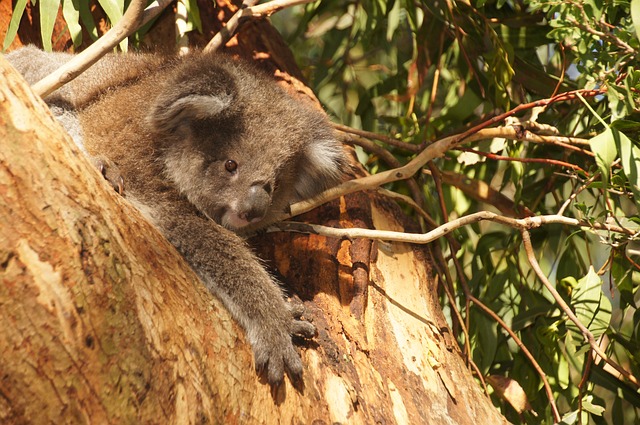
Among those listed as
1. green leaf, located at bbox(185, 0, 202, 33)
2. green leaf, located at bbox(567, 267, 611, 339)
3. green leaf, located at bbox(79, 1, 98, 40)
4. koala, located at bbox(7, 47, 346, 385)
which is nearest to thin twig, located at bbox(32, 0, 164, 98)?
koala, located at bbox(7, 47, 346, 385)

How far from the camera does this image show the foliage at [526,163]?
9.34 ft

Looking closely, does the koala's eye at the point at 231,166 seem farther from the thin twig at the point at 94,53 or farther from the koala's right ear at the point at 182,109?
the thin twig at the point at 94,53

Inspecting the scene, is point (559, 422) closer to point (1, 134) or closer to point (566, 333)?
→ point (566, 333)

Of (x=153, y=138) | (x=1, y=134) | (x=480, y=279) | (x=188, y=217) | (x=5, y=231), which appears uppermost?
(x=1, y=134)

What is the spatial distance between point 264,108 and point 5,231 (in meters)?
1.49

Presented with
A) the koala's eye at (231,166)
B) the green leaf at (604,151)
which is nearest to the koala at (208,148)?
the koala's eye at (231,166)

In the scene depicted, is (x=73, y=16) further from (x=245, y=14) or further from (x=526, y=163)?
(x=526, y=163)

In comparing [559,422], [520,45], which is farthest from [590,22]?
[559,422]

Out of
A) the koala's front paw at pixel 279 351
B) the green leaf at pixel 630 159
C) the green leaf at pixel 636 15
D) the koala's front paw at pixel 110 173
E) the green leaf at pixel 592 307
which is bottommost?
the green leaf at pixel 592 307

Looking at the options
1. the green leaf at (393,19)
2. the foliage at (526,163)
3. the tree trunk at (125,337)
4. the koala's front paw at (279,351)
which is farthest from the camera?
the green leaf at (393,19)

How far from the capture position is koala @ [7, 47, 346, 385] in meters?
Answer: 2.57

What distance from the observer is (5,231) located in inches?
63.9

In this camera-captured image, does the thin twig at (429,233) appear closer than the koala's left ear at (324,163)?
Yes

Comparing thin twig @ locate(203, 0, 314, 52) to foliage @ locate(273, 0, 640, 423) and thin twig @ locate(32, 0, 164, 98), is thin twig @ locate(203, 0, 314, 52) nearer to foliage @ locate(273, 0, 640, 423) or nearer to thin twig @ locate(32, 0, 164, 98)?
thin twig @ locate(32, 0, 164, 98)
